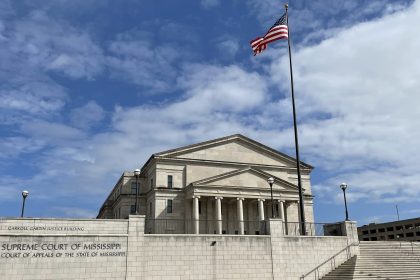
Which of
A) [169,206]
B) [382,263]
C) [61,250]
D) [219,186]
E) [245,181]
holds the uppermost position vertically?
[245,181]

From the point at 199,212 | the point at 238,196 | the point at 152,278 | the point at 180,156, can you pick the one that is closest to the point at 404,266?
the point at 152,278

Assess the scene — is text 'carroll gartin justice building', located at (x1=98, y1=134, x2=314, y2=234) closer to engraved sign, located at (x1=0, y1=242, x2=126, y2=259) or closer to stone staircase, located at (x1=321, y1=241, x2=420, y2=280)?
stone staircase, located at (x1=321, y1=241, x2=420, y2=280)

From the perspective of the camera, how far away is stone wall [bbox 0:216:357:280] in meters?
22.6

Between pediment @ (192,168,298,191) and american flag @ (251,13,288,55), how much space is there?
77.2ft

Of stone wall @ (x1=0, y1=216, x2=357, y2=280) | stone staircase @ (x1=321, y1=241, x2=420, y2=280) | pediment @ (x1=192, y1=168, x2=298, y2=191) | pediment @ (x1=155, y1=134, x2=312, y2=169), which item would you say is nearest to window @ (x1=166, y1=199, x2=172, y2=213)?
pediment @ (x1=192, y1=168, x2=298, y2=191)

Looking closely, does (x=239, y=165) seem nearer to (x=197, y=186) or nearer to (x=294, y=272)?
(x=197, y=186)

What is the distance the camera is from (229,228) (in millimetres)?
52469

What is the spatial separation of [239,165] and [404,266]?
110 ft

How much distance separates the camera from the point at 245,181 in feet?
177

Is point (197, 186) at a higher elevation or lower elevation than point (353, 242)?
higher

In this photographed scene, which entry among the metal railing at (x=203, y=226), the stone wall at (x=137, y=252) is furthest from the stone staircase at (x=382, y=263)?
the metal railing at (x=203, y=226)

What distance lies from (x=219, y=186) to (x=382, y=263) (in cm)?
2737

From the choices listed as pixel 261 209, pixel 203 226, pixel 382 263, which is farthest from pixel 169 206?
pixel 382 263

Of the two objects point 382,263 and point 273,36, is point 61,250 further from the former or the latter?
point 273,36
